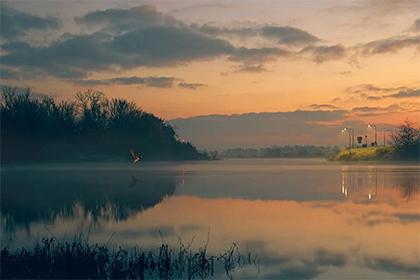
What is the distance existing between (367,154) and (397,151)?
1291 cm

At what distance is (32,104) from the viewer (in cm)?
10681

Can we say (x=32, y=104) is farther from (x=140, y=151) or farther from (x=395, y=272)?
(x=395, y=272)

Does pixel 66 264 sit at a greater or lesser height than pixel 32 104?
lesser

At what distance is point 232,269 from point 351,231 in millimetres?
9187

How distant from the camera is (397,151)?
13438cm

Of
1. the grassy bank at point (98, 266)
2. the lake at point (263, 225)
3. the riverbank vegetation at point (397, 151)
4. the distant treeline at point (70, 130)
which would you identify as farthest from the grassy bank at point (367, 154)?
the grassy bank at point (98, 266)

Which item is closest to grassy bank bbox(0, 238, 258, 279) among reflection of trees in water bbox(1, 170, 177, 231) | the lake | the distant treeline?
the lake

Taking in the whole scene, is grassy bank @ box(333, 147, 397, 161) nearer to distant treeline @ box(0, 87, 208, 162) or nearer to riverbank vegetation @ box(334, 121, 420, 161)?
riverbank vegetation @ box(334, 121, 420, 161)

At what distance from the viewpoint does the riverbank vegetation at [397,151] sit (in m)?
124

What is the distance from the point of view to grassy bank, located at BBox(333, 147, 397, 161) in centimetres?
13756

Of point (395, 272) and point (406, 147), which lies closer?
point (395, 272)

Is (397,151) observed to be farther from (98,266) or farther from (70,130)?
(98,266)

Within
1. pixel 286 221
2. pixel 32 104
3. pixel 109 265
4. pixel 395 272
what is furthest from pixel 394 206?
→ pixel 32 104

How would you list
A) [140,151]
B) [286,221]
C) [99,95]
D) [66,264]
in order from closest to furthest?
[66,264] → [286,221] → [99,95] → [140,151]
